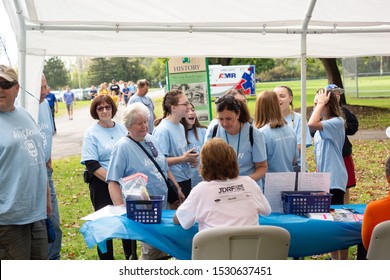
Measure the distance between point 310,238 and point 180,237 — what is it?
88 cm

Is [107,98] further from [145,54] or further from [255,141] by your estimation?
[255,141]

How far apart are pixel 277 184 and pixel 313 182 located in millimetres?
267

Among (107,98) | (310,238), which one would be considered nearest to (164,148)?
(107,98)

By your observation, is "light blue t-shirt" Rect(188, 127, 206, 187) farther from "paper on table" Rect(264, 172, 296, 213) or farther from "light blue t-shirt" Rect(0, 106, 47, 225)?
"light blue t-shirt" Rect(0, 106, 47, 225)

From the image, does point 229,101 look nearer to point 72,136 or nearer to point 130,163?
point 130,163

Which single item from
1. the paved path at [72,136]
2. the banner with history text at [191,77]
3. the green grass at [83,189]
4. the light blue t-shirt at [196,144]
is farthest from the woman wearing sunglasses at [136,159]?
the paved path at [72,136]

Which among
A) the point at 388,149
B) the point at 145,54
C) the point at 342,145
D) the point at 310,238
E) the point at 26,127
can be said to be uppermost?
the point at 145,54

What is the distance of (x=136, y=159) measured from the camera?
4137 millimetres

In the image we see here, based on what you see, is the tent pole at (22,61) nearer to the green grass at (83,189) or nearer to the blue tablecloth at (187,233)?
the blue tablecloth at (187,233)

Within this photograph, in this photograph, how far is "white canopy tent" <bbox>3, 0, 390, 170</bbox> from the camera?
173 inches

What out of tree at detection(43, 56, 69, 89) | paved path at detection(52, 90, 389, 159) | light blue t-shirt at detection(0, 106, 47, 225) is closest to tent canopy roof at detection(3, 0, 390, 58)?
light blue t-shirt at detection(0, 106, 47, 225)

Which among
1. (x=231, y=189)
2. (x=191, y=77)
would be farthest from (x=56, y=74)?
(x=231, y=189)

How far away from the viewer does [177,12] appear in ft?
14.8

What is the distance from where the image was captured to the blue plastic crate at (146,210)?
12.4ft
